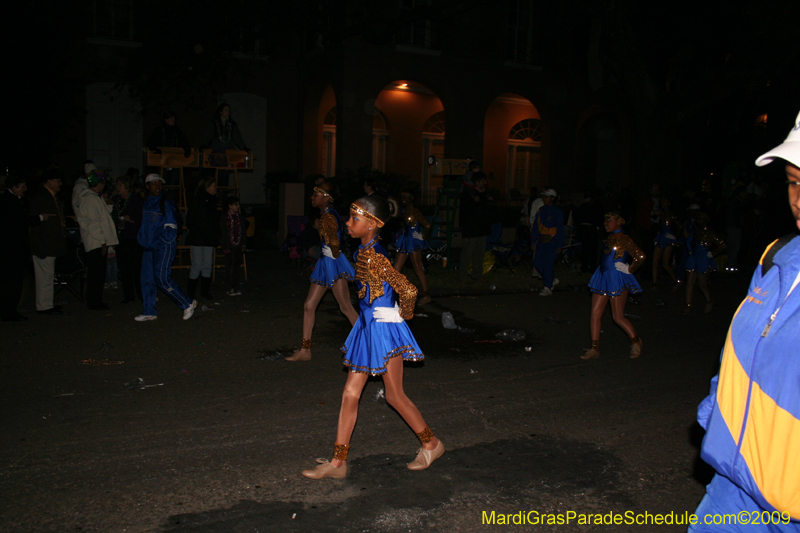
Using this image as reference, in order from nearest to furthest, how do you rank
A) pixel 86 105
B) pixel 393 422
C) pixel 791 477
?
pixel 791 477
pixel 393 422
pixel 86 105

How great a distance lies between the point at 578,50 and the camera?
80.2 ft

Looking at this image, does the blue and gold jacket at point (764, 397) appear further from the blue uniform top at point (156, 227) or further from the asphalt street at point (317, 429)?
the blue uniform top at point (156, 227)

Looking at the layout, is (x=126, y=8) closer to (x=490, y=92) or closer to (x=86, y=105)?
(x=86, y=105)

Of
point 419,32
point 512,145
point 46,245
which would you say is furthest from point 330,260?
point 512,145

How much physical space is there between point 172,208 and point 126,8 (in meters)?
15.5

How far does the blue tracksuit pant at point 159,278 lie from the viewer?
8.35m

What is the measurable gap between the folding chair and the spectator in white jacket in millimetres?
435

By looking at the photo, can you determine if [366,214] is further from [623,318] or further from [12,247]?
[12,247]

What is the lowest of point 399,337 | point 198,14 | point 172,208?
point 399,337

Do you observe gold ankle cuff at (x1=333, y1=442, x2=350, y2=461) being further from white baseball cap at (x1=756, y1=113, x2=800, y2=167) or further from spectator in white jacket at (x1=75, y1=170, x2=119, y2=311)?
spectator in white jacket at (x1=75, y1=170, x2=119, y2=311)

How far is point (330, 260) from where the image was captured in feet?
22.1

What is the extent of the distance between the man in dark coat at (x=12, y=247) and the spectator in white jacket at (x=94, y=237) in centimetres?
83

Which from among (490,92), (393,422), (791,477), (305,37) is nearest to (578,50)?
(490,92)

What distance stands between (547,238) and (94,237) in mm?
7714
